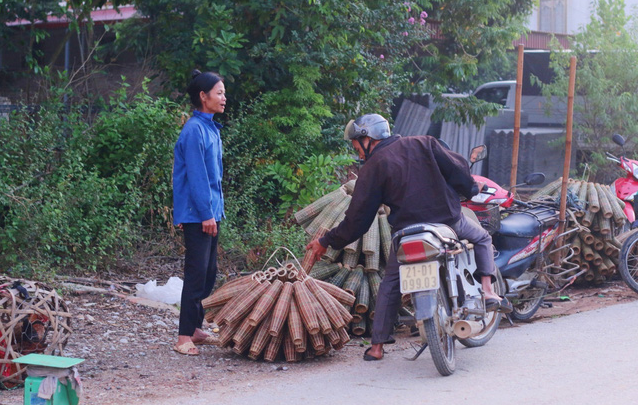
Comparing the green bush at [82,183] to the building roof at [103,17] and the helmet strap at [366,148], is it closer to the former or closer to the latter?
the helmet strap at [366,148]

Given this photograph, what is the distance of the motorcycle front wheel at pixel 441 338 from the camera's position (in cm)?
508

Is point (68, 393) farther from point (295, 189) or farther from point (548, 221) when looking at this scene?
point (295, 189)

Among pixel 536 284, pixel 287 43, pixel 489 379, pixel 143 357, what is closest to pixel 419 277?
pixel 489 379

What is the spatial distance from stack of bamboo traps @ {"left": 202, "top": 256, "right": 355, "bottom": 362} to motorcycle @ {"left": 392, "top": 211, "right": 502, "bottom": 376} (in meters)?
0.65

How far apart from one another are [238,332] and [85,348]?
47.8 inches

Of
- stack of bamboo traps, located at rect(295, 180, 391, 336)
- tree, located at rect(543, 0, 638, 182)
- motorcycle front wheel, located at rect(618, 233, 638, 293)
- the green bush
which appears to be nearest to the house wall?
tree, located at rect(543, 0, 638, 182)

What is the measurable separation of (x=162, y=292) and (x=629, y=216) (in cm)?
487

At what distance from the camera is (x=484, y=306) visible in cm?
565

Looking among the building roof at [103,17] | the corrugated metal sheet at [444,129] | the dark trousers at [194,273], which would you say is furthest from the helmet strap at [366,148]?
the corrugated metal sheet at [444,129]

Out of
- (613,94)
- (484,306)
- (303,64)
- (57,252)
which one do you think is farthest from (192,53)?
(613,94)

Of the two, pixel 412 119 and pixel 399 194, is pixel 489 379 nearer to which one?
pixel 399 194

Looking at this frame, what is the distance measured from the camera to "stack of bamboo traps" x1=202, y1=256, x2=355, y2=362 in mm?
5539

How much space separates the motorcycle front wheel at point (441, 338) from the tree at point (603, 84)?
9.29 m

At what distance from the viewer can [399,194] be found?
5.46m
